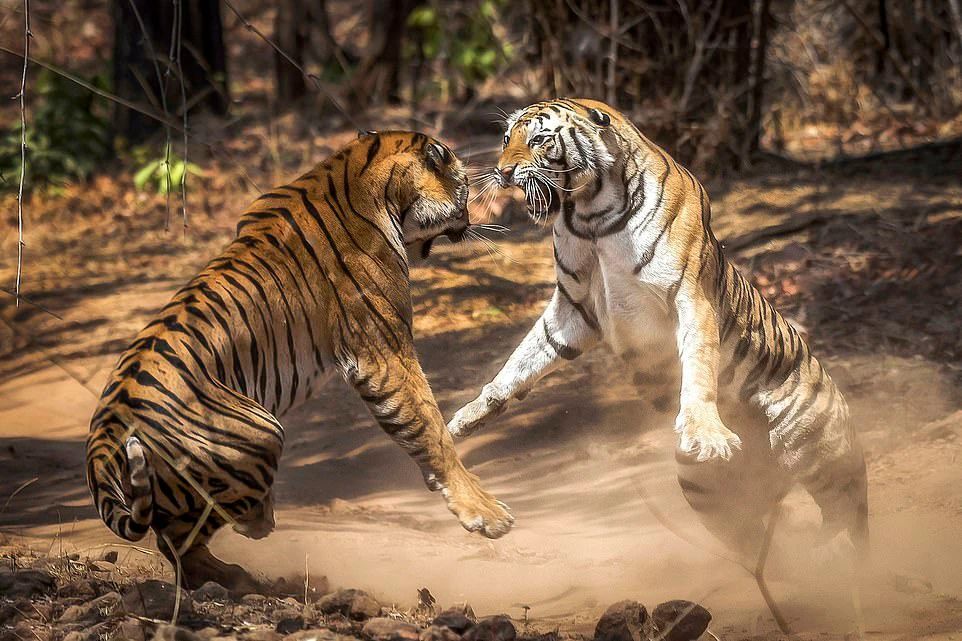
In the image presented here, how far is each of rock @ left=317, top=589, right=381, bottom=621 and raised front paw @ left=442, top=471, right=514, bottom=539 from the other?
74 centimetres

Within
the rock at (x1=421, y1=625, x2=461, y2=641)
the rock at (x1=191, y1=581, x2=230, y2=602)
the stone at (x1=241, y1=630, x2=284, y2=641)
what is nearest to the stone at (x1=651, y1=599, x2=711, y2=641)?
the rock at (x1=421, y1=625, x2=461, y2=641)

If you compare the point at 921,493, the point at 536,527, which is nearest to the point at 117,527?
the point at 536,527

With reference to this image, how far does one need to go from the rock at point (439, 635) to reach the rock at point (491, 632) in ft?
0.13

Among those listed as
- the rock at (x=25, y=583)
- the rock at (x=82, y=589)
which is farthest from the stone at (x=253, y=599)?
the rock at (x=25, y=583)

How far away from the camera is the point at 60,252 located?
932 centimetres

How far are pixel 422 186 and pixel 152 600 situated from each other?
2.04 m

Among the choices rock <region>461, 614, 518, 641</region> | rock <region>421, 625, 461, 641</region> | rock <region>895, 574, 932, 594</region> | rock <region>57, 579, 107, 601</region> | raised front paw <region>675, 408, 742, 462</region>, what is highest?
raised front paw <region>675, 408, 742, 462</region>

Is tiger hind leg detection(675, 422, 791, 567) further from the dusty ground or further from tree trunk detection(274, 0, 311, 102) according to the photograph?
tree trunk detection(274, 0, 311, 102)

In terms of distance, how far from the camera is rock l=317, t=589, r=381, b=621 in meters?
3.49

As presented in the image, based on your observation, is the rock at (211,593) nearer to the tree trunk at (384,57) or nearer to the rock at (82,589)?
the rock at (82,589)

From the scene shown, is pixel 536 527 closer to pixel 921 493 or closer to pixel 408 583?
pixel 408 583

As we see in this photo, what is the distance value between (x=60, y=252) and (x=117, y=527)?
6247 millimetres

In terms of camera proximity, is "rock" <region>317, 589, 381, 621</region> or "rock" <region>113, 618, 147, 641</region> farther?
"rock" <region>317, 589, 381, 621</region>

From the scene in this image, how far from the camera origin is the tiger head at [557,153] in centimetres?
423
